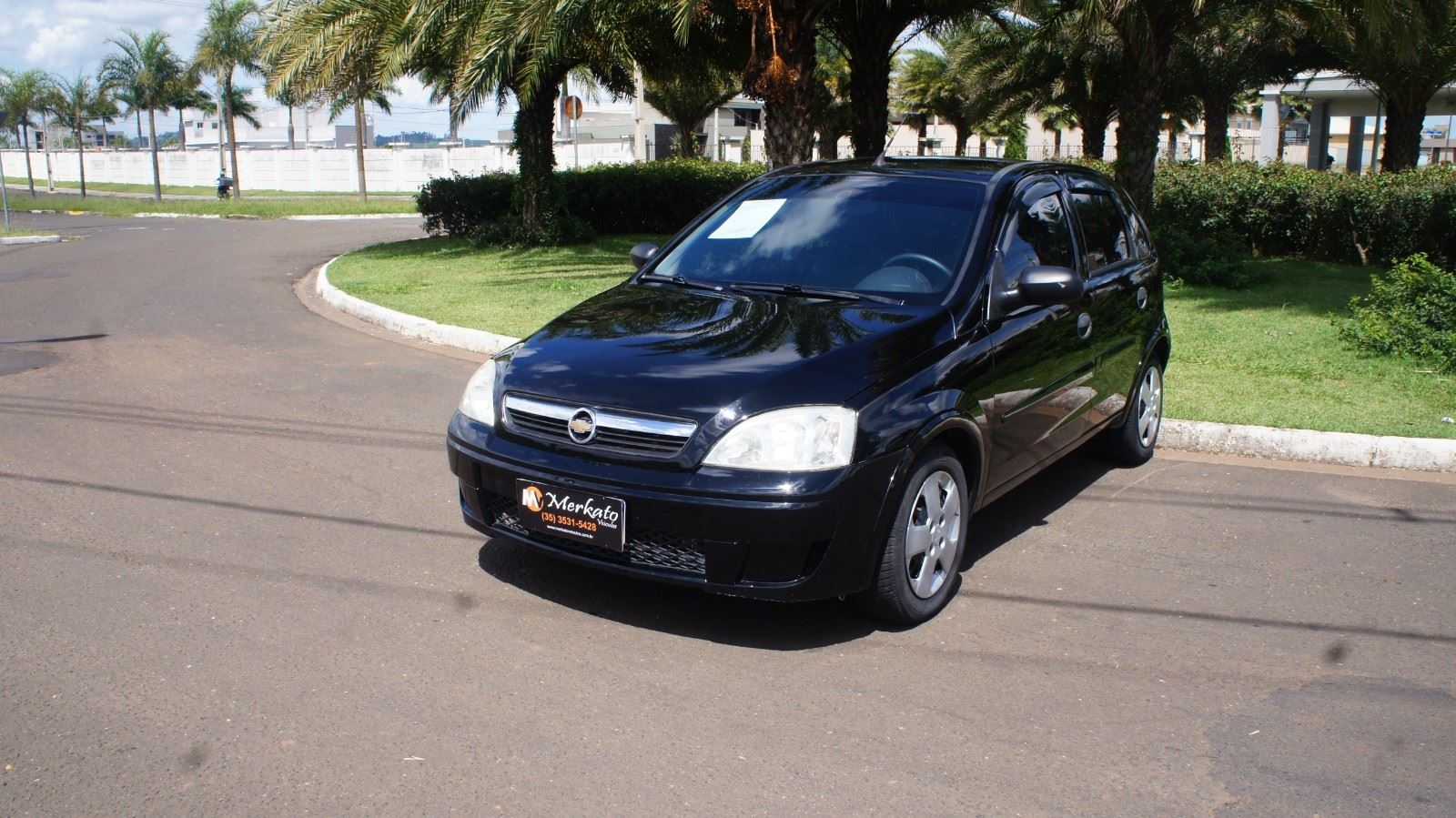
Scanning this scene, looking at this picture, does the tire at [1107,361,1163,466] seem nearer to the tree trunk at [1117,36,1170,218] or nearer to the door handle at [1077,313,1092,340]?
the door handle at [1077,313,1092,340]

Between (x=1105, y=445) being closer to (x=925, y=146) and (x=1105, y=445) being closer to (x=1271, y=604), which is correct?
(x=1271, y=604)

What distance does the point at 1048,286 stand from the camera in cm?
513

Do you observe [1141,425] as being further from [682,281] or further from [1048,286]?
[682,281]

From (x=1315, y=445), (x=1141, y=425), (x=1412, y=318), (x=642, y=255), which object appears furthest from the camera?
(x=1412, y=318)

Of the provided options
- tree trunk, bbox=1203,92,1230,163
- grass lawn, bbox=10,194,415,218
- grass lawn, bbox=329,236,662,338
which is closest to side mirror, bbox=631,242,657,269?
grass lawn, bbox=329,236,662,338

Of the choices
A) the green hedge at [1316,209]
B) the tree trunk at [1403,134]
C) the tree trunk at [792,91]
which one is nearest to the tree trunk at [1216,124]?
the tree trunk at [1403,134]

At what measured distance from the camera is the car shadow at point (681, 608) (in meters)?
4.59

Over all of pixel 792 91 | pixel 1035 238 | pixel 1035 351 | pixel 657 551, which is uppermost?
pixel 792 91

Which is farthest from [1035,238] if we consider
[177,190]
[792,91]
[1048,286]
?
[177,190]

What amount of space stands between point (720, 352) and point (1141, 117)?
1103 centimetres

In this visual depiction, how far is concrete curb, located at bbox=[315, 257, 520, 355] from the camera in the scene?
34.6 feet

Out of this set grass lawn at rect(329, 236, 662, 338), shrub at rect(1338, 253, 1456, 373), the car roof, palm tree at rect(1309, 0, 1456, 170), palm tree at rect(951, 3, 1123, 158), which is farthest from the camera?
palm tree at rect(951, 3, 1123, 158)

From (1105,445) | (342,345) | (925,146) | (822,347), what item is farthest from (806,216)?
(925,146)

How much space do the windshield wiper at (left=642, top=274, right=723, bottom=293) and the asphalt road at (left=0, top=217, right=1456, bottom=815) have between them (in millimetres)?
1394
